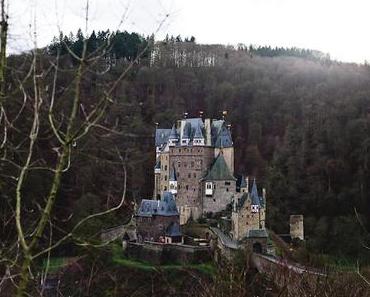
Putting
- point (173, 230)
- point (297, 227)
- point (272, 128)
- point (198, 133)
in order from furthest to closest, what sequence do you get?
point (272, 128), point (297, 227), point (198, 133), point (173, 230)

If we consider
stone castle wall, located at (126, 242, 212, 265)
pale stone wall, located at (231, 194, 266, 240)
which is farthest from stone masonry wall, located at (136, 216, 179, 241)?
pale stone wall, located at (231, 194, 266, 240)

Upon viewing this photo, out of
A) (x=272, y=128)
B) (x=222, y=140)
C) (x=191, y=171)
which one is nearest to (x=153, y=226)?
(x=191, y=171)

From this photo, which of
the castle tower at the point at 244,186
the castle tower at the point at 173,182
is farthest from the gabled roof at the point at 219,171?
the castle tower at the point at 173,182

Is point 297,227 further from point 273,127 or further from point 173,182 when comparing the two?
point 273,127

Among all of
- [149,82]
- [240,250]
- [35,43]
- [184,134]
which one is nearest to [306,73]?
[149,82]

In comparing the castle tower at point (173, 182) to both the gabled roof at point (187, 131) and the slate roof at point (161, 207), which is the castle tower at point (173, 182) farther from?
the gabled roof at point (187, 131)

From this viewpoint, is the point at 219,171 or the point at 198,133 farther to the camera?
the point at 198,133

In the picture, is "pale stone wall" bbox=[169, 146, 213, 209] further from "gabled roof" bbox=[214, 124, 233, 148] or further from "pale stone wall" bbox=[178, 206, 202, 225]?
"gabled roof" bbox=[214, 124, 233, 148]
